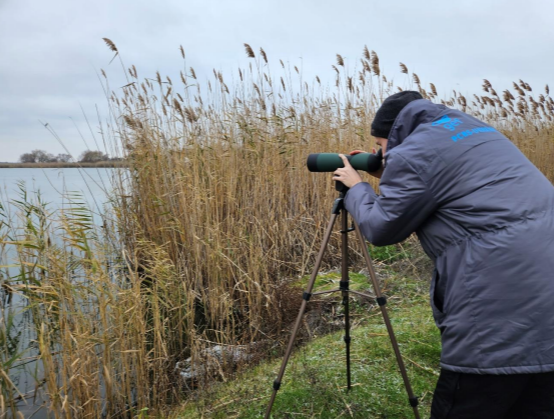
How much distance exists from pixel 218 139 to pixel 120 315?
2394mm

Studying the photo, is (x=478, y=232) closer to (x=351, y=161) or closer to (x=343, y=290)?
(x=351, y=161)

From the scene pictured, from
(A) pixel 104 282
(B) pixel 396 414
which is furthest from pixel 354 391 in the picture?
(A) pixel 104 282

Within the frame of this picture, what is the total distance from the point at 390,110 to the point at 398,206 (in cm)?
47

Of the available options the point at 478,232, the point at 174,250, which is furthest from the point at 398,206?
the point at 174,250

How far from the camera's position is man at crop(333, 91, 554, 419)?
4.30 feet

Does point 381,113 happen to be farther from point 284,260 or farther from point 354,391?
point 284,260

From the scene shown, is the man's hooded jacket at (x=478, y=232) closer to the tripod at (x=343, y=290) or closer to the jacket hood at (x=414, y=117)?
the jacket hood at (x=414, y=117)

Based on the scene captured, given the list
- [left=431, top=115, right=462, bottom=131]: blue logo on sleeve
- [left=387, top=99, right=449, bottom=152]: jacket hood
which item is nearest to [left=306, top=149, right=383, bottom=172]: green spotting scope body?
[left=387, top=99, right=449, bottom=152]: jacket hood

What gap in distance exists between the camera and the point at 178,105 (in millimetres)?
4379

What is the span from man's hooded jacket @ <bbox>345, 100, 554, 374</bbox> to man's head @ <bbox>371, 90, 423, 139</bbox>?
21 cm

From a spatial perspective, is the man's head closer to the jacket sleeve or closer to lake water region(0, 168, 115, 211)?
the jacket sleeve

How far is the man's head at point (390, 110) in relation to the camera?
174 cm

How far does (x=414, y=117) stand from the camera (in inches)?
60.9

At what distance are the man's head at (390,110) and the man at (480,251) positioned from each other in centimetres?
19
